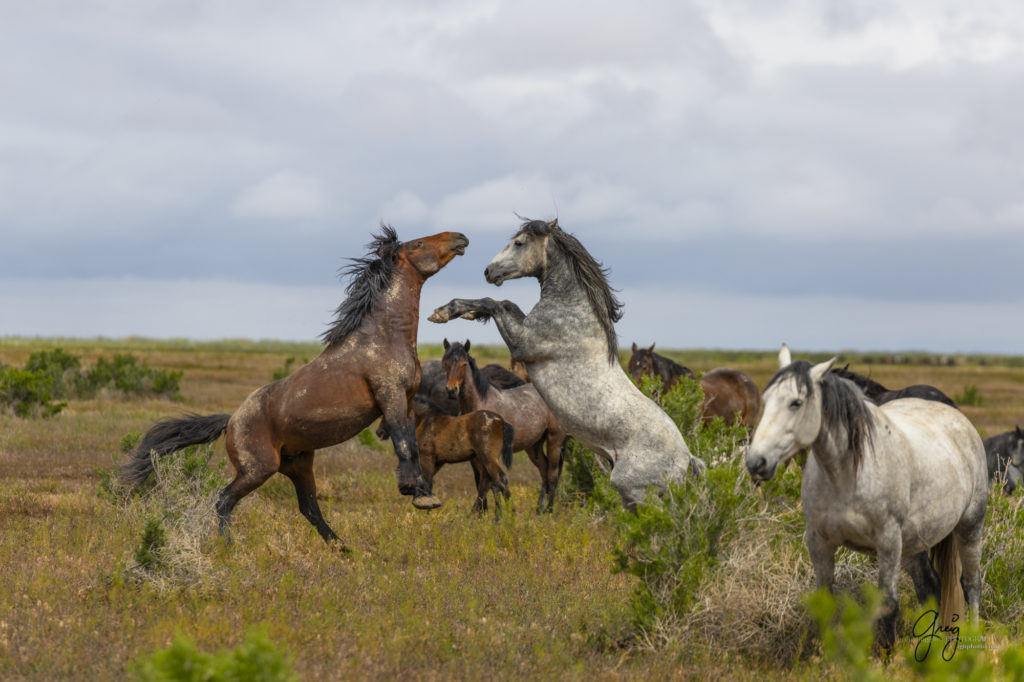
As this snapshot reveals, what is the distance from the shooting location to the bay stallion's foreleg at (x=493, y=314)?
7.39 metres

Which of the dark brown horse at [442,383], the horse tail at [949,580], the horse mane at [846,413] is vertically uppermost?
the horse mane at [846,413]

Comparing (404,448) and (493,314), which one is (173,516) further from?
(493,314)

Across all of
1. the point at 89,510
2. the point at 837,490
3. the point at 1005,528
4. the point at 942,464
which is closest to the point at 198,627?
the point at 837,490

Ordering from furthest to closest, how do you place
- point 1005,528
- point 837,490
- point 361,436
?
1. point 361,436
2. point 1005,528
3. point 837,490

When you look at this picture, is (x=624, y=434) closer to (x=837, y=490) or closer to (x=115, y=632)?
(x=837, y=490)

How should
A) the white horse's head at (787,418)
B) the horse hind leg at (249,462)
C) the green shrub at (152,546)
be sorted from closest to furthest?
the white horse's head at (787,418)
the green shrub at (152,546)
the horse hind leg at (249,462)

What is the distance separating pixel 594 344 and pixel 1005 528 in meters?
3.82

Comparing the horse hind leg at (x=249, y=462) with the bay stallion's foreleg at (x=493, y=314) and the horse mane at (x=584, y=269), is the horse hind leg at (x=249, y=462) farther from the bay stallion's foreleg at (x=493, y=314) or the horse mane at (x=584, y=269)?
the horse mane at (x=584, y=269)

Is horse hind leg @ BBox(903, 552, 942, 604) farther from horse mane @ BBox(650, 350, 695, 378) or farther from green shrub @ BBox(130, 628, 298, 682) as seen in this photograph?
horse mane @ BBox(650, 350, 695, 378)

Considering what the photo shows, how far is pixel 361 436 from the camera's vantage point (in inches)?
754

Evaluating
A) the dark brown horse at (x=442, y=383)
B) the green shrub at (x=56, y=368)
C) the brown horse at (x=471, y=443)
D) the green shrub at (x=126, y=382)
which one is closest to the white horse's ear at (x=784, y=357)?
the brown horse at (x=471, y=443)

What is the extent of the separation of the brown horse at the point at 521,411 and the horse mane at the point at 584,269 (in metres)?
4.98

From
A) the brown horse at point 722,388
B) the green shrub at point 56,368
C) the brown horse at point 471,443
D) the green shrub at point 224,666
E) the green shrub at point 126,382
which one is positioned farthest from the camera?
the green shrub at point 126,382

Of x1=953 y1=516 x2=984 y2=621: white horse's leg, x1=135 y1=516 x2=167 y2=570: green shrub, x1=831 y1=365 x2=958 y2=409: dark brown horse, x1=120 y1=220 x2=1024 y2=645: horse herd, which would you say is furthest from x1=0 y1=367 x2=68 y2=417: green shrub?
x1=953 y1=516 x2=984 y2=621: white horse's leg
